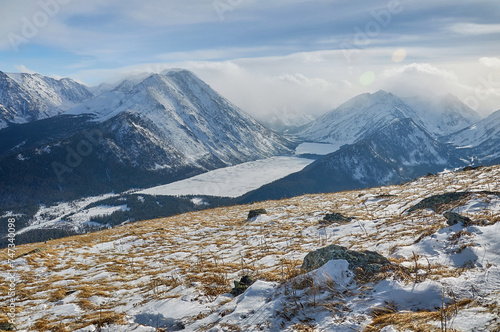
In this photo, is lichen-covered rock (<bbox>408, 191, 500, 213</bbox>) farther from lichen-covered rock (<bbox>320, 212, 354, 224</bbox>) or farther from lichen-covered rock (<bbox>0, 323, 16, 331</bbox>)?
lichen-covered rock (<bbox>0, 323, 16, 331</bbox>)

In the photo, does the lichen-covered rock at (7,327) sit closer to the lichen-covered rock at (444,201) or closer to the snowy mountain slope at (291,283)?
the snowy mountain slope at (291,283)

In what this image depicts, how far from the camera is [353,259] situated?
6871 millimetres

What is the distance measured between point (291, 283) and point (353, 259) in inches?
70.1

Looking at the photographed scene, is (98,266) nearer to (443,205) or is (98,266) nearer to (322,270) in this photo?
(322,270)

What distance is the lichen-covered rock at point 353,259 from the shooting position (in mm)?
6500

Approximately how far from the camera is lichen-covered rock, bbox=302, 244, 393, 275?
6.50 meters

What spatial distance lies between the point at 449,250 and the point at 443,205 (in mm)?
5862

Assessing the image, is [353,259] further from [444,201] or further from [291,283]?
[444,201]

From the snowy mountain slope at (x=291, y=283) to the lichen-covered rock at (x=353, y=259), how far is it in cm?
22

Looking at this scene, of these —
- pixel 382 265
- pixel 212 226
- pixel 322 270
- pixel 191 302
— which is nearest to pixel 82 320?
pixel 191 302

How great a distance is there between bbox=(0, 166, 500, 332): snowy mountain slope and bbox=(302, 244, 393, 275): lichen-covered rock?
22 cm

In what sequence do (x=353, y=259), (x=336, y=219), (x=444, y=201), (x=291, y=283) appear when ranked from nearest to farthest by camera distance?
(x=291, y=283), (x=353, y=259), (x=444, y=201), (x=336, y=219)

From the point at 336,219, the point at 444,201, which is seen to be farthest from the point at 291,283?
the point at 444,201

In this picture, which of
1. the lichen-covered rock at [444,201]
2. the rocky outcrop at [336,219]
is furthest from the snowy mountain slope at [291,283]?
the rocky outcrop at [336,219]
